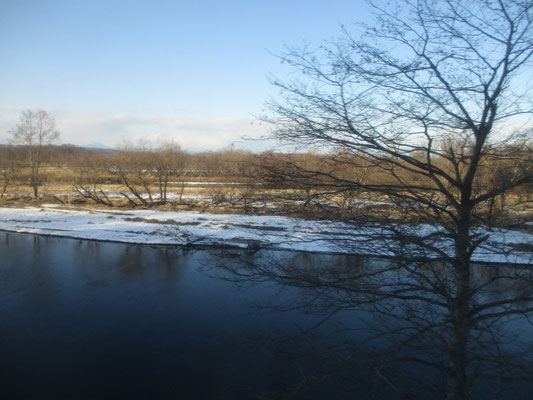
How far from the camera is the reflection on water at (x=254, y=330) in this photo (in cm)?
373

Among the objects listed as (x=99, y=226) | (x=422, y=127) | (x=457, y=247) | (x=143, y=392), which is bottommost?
(x=143, y=392)

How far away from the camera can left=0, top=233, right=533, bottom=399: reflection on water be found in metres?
3.73

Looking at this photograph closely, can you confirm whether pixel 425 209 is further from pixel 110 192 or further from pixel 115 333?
pixel 110 192

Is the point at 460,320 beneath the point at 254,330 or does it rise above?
above

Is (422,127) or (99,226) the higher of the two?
(422,127)

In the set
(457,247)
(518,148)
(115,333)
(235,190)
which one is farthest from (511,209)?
(115,333)

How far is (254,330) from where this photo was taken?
768cm

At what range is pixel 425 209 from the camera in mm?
3961

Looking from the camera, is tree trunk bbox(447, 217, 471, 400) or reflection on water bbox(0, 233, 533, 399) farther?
reflection on water bbox(0, 233, 533, 399)

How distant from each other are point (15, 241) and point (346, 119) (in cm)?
1671

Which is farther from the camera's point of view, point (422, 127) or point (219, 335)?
point (219, 335)

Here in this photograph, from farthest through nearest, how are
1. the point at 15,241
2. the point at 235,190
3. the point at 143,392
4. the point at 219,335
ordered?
the point at 15,241 → the point at 219,335 → the point at 143,392 → the point at 235,190

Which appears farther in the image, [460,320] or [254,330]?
[254,330]

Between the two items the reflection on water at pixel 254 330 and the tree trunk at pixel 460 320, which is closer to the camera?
the tree trunk at pixel 460 320
